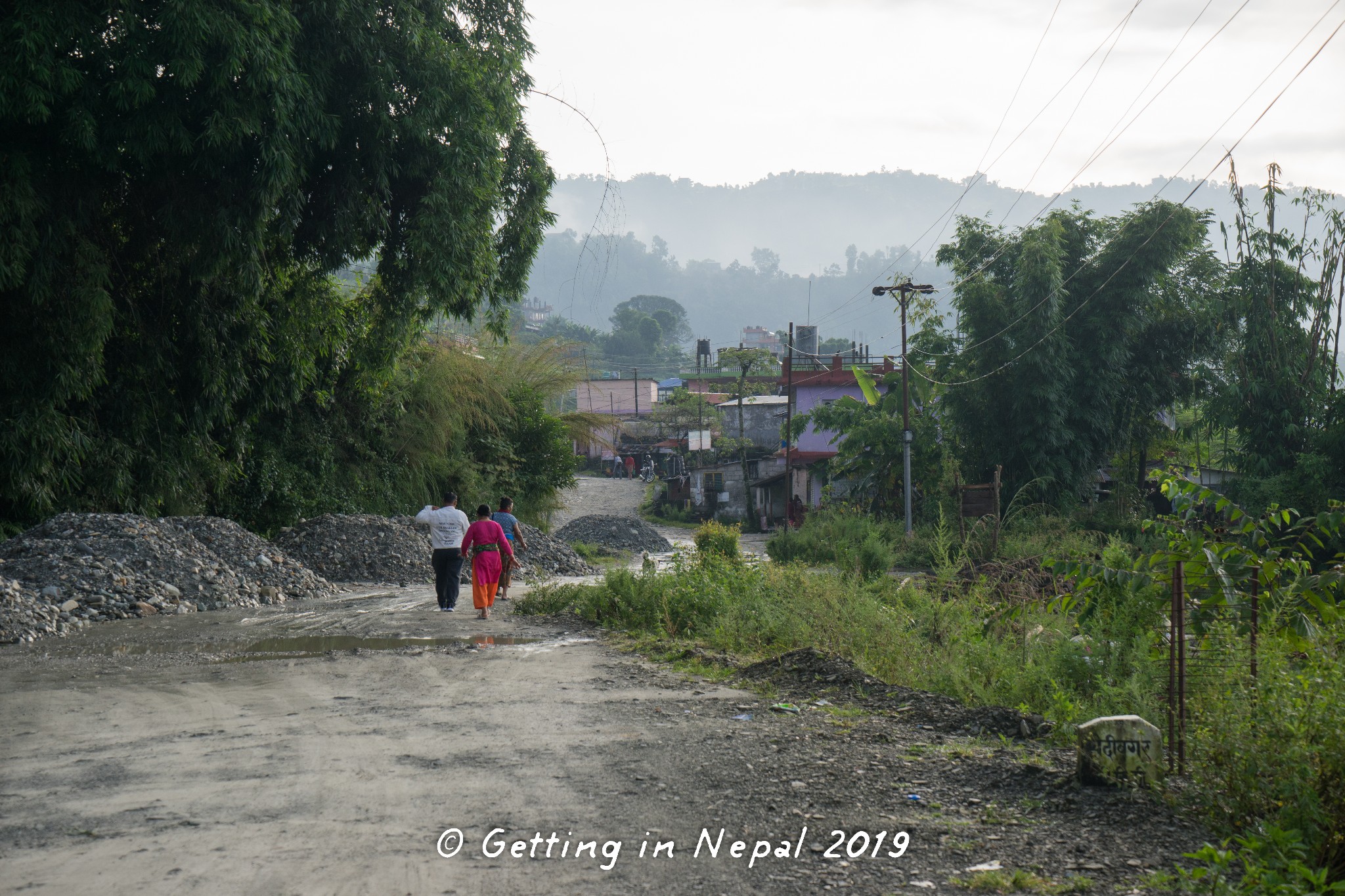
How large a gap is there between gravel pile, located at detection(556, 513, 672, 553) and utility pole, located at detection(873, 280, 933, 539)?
25.5 feet

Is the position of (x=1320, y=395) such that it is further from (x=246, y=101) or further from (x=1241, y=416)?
(x=246, y=101)

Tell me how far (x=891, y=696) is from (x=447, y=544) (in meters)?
7.82

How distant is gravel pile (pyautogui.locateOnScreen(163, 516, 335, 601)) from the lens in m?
16.0

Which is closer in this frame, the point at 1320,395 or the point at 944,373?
the point at 1320,395

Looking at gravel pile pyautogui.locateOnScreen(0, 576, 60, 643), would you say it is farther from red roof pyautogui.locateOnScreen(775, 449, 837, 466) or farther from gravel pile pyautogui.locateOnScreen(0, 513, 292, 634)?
red roof pyautogui.locateOnScreen(775, 449, 837, 466)

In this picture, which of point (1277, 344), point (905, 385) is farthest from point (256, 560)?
point (1277, 344)

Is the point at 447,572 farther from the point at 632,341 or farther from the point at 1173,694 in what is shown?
the point at 632,341

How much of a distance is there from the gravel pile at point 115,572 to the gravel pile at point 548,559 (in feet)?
21.2

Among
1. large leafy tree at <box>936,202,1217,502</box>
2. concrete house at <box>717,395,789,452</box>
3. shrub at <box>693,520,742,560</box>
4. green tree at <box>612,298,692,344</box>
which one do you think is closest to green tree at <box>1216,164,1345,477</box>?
large leafy tree at <box>936,202,1217,502</box>

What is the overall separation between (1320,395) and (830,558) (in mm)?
13755

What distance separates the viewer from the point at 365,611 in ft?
47.2

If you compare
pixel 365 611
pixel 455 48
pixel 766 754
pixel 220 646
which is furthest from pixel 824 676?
pixel 455 48

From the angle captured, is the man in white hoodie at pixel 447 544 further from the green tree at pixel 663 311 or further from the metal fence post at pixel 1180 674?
the green tree at pixel 663 311

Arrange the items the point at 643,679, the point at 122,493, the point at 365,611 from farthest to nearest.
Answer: the point at 122,493 < the point at 365,611 < the point at 643,679
